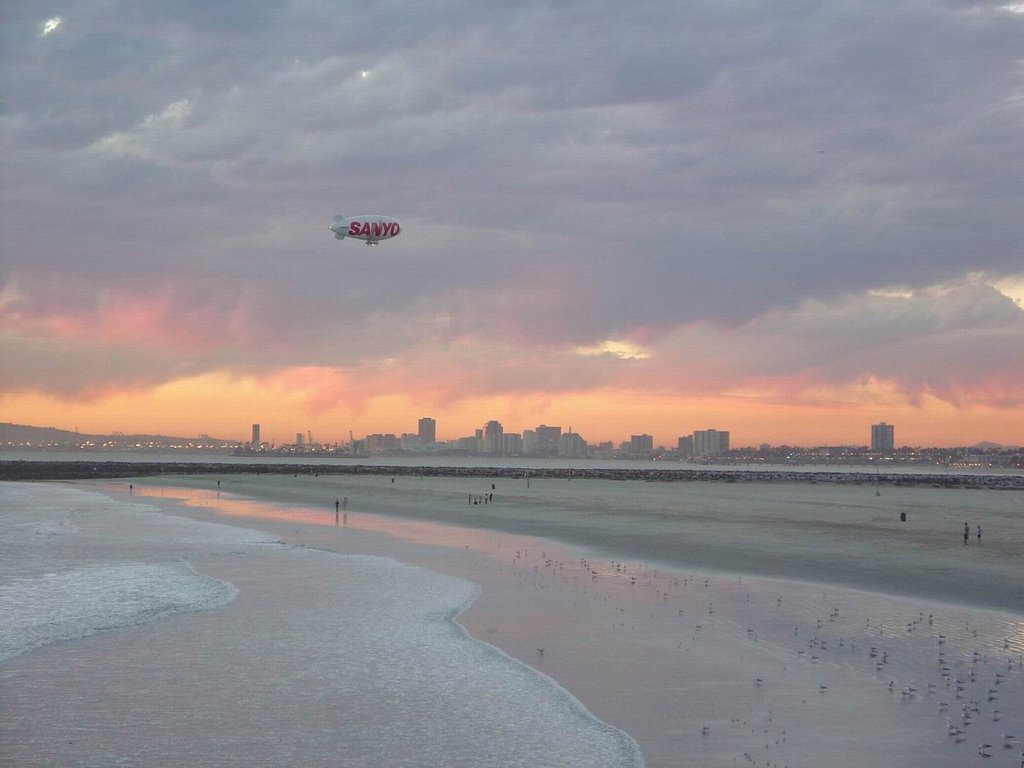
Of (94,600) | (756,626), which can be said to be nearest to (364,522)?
(94,600)

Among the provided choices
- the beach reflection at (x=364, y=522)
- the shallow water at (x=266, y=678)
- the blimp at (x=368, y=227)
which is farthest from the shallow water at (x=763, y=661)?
the blimp at (x=368, y=227)

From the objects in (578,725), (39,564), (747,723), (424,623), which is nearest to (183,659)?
(424,623)

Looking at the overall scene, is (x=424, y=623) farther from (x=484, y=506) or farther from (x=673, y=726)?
(x=484, y=506)

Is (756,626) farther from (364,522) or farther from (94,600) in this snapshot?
(364,522)

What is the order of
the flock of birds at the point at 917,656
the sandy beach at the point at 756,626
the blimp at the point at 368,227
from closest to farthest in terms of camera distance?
the sandy beach at the point at 756,626 → the flock of birds at the point at 917,656 → the blimp at the point at 368,227

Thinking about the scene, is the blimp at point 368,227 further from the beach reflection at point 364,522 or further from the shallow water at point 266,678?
the shallow water at point 266,678
